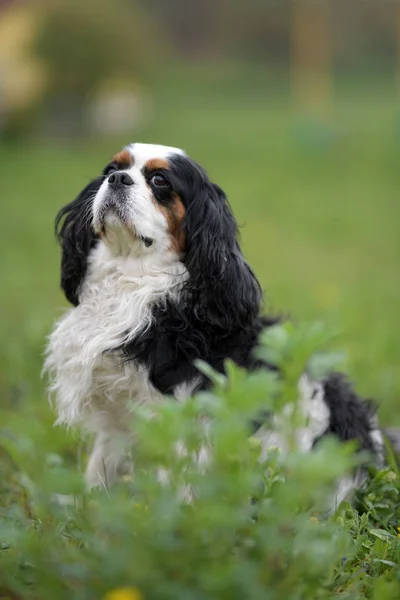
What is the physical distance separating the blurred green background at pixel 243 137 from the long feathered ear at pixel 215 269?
1.24m

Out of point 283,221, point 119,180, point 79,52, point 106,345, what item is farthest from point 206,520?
point 79,52

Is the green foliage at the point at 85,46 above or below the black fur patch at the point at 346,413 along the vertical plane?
above

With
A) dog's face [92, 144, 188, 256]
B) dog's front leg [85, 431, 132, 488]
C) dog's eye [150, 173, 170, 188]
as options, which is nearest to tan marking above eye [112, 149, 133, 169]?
dog's face [92, 144, 188, 256]

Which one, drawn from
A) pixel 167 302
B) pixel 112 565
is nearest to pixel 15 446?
pixel 112 565

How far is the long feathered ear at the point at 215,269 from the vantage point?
10.5ft

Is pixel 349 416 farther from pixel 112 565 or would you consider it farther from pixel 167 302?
pixel 112 565

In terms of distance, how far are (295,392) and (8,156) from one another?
12.4 metres

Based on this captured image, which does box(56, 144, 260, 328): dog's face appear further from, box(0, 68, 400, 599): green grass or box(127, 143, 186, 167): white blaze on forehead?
box(0, 68, 400, 599): green grass

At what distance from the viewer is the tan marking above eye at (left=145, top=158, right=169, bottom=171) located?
3268 mm

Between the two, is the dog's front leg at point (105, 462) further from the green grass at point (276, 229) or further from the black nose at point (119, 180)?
the black nose at point (119, 180)

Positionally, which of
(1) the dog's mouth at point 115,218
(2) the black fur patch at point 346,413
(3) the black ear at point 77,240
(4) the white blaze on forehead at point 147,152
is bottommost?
(2) the black fur patch at point 346,413

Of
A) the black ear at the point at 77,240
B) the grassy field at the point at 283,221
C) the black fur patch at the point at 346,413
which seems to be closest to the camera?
the black fur patch at the point at 346,413

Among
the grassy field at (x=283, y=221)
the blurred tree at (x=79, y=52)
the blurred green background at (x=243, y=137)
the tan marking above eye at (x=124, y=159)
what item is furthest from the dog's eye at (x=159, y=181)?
the blurred tree at (x=79, y=52)

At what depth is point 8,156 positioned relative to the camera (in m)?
13.6
